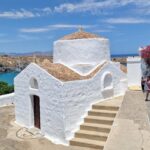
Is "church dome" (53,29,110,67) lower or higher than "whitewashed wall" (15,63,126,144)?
higher

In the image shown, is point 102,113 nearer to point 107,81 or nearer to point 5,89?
point 107,81

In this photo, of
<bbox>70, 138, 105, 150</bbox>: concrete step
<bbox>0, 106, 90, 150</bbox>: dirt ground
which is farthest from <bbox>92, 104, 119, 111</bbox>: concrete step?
<bbox>0, 106, 90, 150</bbox>: dirt ground

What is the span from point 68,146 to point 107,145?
13.9 ft

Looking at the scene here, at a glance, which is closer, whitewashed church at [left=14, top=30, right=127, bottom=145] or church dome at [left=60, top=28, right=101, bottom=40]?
whitewashed church at [left=14, top=30, right=127, bottom=145]

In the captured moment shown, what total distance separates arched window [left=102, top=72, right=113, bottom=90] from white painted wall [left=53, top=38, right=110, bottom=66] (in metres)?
0.87

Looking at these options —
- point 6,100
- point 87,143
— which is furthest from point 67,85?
point 6,100

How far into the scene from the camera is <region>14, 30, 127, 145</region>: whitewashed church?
1107cm

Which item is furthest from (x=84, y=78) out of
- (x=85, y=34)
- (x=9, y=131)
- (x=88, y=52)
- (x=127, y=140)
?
(x=127, y=140)

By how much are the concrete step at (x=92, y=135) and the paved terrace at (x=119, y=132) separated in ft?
1.98

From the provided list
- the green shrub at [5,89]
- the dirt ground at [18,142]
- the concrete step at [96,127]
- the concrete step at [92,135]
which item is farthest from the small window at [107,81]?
the green shrub at [5,89]

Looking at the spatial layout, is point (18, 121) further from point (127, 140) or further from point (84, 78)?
point (127, 140)

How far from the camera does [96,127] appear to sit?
36.0 feet

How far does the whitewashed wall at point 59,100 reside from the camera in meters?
10.9

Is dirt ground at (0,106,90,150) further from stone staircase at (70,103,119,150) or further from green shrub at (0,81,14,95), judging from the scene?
Answer: green shrub at (0,81,14,95)
